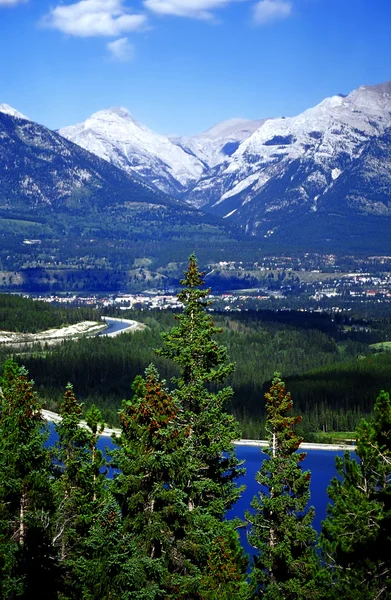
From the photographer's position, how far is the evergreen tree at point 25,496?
30953 mm

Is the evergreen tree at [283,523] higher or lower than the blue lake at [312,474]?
higher

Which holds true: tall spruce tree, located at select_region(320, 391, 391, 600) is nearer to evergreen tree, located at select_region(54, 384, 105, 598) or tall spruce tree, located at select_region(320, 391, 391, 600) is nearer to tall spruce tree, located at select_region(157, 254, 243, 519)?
tall spruce tree, located at select_region(157, 254, 243, 519)

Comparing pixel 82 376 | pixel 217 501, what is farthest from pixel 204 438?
pixel 82 376

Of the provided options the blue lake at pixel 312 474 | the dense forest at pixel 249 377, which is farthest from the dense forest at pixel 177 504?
the dense forest at pixel 249 377

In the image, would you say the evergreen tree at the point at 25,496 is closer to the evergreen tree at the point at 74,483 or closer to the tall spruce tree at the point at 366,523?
the evergreen tree at the point at 74,483

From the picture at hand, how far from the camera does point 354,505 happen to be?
31656mm

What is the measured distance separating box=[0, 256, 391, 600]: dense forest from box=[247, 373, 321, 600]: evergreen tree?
0.16 ft

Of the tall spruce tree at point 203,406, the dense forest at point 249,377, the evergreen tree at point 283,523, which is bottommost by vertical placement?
the dense forest at point 249,377

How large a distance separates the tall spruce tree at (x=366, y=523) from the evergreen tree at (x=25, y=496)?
9248 millimetres

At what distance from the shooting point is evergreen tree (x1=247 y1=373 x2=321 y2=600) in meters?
34.3

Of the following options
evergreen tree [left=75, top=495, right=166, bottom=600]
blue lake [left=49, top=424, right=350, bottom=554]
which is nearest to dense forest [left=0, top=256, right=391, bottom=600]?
evergreen tree [left=75, top=495, right=166, bottom=600]

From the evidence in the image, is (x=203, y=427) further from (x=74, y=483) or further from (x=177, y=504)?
(x=74, y=483)

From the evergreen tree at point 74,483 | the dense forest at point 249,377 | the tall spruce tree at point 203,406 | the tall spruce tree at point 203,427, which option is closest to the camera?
the tall spruce tree at point 203,427

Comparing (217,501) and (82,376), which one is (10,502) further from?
(82,376)
